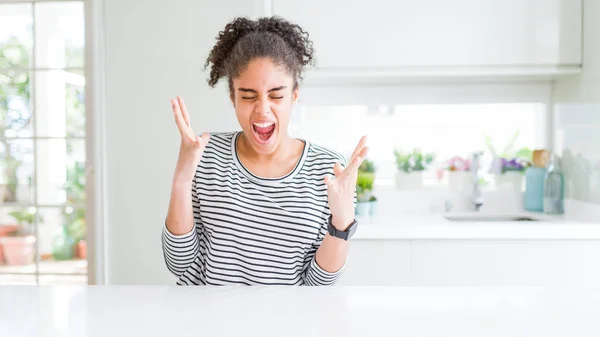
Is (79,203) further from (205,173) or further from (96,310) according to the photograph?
(96,310)

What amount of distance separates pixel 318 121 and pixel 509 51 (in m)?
0.98

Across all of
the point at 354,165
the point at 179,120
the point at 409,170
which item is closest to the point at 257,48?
the point at 179,120

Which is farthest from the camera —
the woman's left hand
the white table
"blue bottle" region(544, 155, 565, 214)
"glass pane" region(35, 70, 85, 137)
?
"glass pane" region(35, 70, 85, 137)

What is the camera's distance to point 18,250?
3246 millimetres

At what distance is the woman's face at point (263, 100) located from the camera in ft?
4.34

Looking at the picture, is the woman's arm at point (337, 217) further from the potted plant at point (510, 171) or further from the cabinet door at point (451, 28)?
the potted plant at point (510, 171)

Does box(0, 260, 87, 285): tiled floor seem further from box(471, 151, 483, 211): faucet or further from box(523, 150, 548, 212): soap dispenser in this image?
box(523, 150, 548, 212): soap dispenser

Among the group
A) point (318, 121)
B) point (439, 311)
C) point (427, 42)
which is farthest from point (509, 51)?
point (439, 311)

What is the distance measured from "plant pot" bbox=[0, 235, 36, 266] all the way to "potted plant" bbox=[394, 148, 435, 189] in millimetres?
1993

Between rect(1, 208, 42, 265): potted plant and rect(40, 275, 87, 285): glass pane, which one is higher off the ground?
rect(1, 208, 42, 265): potted plant

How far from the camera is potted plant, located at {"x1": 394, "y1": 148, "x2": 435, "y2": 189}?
121 inches

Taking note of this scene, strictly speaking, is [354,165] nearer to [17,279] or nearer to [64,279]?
→ [64,279]

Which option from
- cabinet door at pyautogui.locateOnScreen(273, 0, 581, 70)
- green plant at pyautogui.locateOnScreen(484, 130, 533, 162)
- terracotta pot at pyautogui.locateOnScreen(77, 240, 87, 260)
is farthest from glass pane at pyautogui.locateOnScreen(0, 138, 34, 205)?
green plant at pyautogui.locateOnScreen(484, 130, 533, 162)

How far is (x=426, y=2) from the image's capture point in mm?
Answer: 2674
